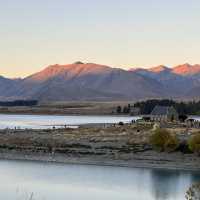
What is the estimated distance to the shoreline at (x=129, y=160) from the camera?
52.8 m

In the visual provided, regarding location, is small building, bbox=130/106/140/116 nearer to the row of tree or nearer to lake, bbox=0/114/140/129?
the row of tree

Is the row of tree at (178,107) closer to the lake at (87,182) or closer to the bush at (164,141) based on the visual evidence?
the bush at (164,141)

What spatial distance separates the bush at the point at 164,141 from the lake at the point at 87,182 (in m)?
6.59

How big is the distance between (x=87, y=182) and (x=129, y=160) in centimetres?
1036

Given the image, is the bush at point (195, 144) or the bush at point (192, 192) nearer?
the bush at point (192, 192)

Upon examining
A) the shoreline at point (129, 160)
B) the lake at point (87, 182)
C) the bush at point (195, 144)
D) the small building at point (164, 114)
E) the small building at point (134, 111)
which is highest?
the small building at point (134, 111)

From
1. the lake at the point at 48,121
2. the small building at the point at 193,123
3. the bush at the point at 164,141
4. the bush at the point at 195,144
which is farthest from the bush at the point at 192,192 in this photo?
the lake at the point at 48,121

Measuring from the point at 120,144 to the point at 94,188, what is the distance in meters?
20.3

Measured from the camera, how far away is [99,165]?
177ft

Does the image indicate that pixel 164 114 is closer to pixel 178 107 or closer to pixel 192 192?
pixel 178 107

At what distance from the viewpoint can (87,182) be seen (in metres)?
45.6

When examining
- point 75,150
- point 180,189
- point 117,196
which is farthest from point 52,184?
point 75,150

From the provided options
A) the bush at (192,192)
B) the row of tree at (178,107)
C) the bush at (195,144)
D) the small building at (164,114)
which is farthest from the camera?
the row of tree at (178,107)

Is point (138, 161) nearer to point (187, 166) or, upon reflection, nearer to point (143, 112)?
point (187, 166)
